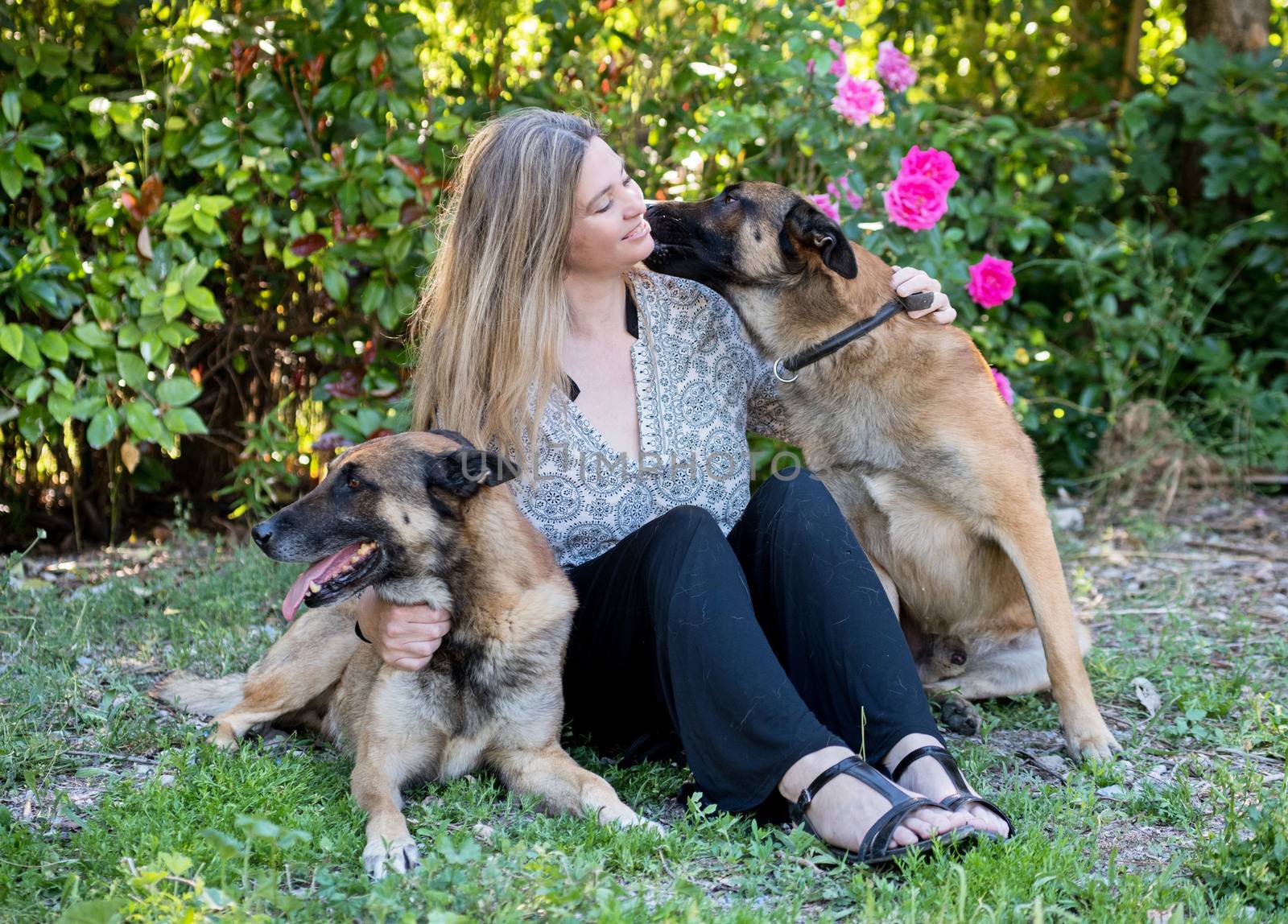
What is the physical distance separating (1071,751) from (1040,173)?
12.9 ft

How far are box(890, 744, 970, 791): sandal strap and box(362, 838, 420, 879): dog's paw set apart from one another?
1.05 meters

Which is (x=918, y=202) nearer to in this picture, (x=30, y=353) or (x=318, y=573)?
(x=318, y=573)

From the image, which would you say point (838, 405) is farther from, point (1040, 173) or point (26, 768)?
point (1040, 173)

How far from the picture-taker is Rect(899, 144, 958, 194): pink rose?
412 centimetres

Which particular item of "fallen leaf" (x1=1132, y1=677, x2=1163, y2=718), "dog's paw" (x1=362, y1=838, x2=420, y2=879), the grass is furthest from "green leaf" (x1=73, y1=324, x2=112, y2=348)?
"fallen leaf" (x1=1132, y1=677, x2=1163, y2=718)

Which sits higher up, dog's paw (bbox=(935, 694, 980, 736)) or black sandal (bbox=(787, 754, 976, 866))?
black sandal (bbox=(787, 754, 976, 866))

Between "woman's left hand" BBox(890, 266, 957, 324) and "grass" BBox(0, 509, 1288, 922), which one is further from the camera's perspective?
"woman's left hand" BBox(890, 266, 957, 324)

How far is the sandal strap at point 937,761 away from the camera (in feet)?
8.62

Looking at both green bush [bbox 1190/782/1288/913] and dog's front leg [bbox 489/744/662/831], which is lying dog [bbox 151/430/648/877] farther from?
green bush [bbox 1190/782/1288/913]

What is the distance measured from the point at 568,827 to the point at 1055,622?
4.76 ft

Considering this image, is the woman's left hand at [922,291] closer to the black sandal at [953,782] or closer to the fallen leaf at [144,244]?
the black sandal at [953,782]

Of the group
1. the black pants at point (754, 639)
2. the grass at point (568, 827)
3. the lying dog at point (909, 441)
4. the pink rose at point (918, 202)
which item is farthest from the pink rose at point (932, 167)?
the grass at point (568, 827)

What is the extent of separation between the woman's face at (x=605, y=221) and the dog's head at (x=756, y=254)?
0.29 metres

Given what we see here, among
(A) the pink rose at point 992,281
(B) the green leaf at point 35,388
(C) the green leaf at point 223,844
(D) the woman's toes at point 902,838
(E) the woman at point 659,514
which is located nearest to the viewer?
(C) the green leaf at point 223,844
